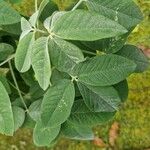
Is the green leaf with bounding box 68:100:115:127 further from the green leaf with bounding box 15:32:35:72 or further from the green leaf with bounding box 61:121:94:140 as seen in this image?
the green leaf with bounding box 15:32:35:72

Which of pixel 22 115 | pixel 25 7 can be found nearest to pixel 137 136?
pixel 25 7

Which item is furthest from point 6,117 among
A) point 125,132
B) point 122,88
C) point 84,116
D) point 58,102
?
point 125,132

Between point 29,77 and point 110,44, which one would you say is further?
point 29,77

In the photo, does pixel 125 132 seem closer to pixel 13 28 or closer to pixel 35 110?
pixel 35 110

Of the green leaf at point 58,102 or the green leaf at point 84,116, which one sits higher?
the green leaf at point 58,102

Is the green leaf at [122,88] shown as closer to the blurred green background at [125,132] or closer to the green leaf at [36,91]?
the green leaf at [36,91]

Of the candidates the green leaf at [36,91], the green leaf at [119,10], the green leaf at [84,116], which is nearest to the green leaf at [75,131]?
the green leaf at [84,116]
